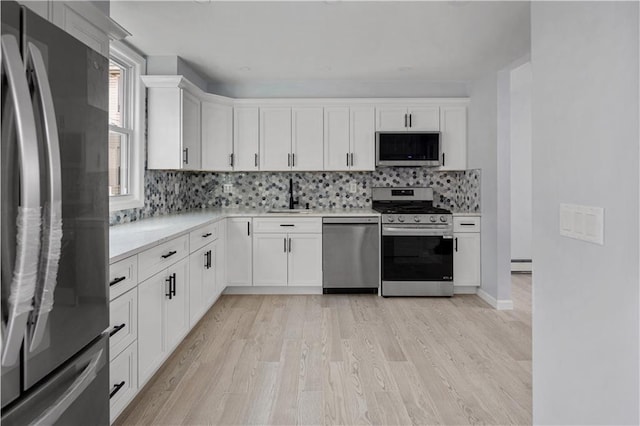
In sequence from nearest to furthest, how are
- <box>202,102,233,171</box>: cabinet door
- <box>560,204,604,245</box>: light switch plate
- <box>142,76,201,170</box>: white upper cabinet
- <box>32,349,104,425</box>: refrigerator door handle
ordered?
1. <box>32,349,104,425</box>: refrigerator door handle
2. <box>560,204,604,245</box>: light switch plate
3. <box>142,76,201,170</box>: white upper cabinet
4. <box>202,102,233,171</box>: cabinet door

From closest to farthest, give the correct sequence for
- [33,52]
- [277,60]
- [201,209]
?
1. [33,52]
2. [277,60]
3. [201,209]

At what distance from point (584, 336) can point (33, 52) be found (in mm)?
1887

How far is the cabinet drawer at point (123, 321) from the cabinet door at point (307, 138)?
2843 mm

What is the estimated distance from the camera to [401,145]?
15.0ft

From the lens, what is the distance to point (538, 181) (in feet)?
5.55

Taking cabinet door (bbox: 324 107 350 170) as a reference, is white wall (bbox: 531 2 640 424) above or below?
below

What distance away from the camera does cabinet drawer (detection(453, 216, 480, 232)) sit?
436cm

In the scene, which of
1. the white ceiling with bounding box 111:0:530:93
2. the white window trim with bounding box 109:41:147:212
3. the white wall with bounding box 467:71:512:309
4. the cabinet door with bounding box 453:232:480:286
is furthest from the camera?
the cabinet door with bounding box 453:232:480:286

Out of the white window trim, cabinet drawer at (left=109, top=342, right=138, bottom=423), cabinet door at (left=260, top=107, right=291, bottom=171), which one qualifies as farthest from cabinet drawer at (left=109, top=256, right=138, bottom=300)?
cabinet door at (left=260, top=107, right=291, bottom=171)

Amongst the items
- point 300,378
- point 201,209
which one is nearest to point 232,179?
point 201,209

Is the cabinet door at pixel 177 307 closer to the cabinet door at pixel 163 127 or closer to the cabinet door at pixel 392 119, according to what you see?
the cabinet door at pixel 163 127

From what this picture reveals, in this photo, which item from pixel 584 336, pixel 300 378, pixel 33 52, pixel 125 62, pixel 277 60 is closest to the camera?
pixel 33 52

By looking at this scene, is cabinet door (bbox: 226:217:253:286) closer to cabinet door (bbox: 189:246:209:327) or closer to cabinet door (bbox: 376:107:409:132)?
cabinet door (bbox: 189:246:209:327)

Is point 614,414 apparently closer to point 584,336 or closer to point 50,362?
point 584,336
